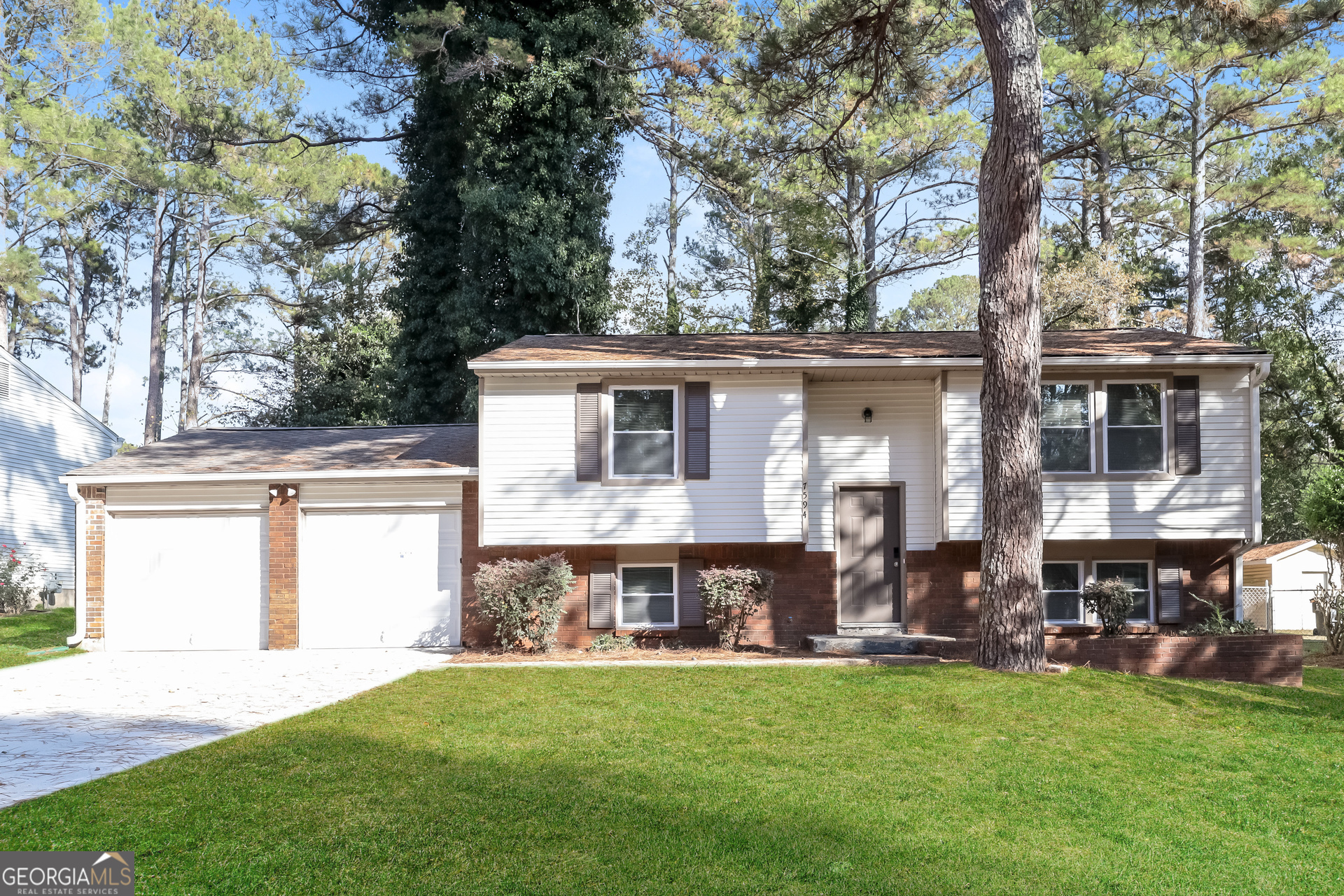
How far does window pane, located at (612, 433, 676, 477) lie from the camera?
1370 centimetres

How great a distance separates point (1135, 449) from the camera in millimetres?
13766

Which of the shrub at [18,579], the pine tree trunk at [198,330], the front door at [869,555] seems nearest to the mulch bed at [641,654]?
Result: the front door at [869,555]

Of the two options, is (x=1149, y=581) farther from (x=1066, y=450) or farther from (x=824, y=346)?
(x=824, y=346)

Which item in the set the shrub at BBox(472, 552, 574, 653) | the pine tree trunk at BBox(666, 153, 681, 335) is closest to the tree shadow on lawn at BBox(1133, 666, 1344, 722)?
the shrub at BBox(472, 552, 574, 653)

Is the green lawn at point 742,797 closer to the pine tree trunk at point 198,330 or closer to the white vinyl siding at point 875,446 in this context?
the white vinyl siding at point 875,446

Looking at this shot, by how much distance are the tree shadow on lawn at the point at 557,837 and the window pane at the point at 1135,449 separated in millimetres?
8607

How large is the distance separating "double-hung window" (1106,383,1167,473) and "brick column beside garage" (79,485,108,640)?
14621mm

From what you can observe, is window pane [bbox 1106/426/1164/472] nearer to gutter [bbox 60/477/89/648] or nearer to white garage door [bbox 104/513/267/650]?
white garage door [bbox 104/513/267/650]

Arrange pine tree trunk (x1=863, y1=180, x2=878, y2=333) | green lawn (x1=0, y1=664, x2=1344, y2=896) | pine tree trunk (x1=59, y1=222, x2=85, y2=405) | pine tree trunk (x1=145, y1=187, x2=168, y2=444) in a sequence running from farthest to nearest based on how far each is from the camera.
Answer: pine tree trunk (x1=59, y1=222, x2=85, y2=405), pine tree trunk (x1=145, y1=187, x2=168, y2=444), pine tree trunk (x1=863, y1=180, x2=878, y2=333), green lawn (x1=0, y1=664, x2=1344, y2=896)

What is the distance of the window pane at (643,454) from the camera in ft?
45.0

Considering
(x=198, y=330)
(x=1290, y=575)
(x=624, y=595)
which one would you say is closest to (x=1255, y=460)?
(x=624, y=595)

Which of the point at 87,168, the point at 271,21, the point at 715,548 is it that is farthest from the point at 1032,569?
the point at 87,168

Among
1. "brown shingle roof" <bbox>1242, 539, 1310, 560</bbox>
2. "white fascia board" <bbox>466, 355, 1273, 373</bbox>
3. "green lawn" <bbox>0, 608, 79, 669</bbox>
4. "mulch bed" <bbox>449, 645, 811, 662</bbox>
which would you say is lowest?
"green lawn" <bbox>0, 608, 79, 669</bbox>

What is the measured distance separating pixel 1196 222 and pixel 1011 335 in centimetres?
1645
